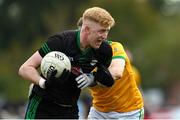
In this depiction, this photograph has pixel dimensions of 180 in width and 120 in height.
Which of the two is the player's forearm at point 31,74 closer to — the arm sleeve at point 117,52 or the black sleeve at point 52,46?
the black sleeve at point 52,46

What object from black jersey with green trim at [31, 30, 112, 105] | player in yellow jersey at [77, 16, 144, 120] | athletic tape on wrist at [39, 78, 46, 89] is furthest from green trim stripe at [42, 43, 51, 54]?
player in yellow jersey at [77, 16, 144, 120]

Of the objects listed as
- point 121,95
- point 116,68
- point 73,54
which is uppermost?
point 73,54

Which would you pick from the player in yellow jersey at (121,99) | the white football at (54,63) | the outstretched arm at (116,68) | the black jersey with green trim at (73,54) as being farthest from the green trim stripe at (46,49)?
the player in yellow jersey at (121,99)

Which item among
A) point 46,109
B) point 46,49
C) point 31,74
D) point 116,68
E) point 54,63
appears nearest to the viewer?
point 54,63

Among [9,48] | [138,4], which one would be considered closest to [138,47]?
[138,4]

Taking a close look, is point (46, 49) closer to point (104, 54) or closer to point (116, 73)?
point (104, 54)

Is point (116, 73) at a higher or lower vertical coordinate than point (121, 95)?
higher

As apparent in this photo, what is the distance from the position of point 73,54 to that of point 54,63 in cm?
41

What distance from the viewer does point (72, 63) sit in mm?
9258

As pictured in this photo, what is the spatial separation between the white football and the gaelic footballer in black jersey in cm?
20

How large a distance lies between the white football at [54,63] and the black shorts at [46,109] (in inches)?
21.5

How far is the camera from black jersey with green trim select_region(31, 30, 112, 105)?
9.19m

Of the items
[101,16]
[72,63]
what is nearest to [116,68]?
Result: [72,63]

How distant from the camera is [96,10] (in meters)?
8.99
